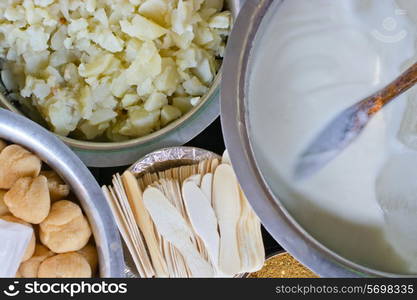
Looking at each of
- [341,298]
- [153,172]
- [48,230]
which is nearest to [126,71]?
[153,172]

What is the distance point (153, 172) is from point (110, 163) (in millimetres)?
103

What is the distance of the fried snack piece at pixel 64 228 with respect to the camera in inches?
40.6

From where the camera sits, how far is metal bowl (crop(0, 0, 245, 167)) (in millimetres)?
1158

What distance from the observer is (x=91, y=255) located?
3.54 ft

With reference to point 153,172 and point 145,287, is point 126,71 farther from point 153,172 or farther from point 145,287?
point 145,287

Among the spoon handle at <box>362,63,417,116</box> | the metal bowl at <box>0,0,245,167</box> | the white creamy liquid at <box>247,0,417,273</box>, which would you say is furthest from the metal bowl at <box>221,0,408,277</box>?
the metal bowl at <box>0,0,245,167</box>

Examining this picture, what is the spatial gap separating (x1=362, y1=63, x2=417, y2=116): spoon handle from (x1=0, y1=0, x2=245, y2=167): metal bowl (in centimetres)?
33

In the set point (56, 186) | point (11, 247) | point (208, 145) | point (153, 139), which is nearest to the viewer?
point (11, 247)

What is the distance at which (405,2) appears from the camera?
94cm

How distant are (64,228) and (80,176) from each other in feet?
0.29

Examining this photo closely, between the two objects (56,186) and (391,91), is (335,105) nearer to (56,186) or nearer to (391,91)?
(391,91)

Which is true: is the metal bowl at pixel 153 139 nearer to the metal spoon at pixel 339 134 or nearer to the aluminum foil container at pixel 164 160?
the aluminum foil container at pixel 164 160

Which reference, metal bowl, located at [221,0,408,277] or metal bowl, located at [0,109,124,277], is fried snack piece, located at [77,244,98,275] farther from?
metal bowl, located at [221,0,408,277]

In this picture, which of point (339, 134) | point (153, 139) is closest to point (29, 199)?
point (153, 139)
